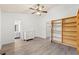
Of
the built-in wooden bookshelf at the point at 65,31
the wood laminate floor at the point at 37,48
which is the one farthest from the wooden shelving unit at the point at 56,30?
the wood laminate floor at the point at 37,48

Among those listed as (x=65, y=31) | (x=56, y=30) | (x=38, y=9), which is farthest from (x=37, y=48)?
(x=38, y=9)

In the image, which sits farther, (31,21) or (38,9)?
(31,21)

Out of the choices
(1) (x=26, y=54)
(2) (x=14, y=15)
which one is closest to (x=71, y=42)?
(1) (x=26, y=54)

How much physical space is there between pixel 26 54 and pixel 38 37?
1.26 ft

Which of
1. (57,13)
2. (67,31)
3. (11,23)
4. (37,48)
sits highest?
(57,13)

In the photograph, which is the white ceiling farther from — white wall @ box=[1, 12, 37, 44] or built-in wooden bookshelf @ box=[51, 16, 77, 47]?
built-in wooden bookshelf @ box=[51, 16, 77, 47]

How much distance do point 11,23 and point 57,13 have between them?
830mm

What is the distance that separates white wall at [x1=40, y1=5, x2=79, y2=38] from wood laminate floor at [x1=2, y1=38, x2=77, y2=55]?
17 cm

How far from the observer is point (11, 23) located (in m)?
1.59

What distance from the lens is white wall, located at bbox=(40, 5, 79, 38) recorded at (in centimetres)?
142

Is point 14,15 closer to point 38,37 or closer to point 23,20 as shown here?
point 23,20

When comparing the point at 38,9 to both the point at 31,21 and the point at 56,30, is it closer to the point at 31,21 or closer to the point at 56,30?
the point at 31,21

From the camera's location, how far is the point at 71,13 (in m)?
1.45
